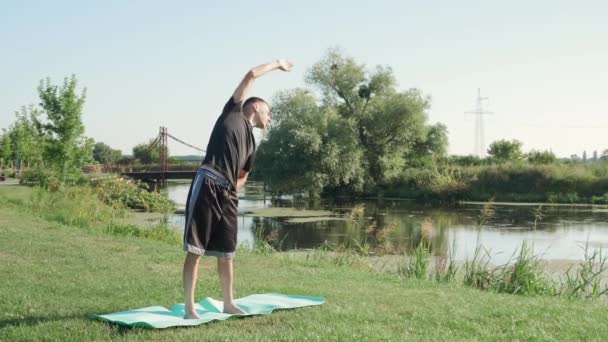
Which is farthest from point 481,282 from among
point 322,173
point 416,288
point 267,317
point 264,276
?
point 322,173

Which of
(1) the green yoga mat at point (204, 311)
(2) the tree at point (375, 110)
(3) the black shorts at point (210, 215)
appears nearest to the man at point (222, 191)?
(3) the black shorts at point (210, 215)

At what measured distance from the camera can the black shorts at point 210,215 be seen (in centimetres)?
456

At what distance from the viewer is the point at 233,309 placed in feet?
15.8

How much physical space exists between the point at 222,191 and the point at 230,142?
37 cm

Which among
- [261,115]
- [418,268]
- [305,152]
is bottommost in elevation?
[418,268]

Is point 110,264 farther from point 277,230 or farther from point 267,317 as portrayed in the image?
point 277,230

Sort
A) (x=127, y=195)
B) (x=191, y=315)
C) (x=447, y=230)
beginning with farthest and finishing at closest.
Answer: (x=127, y=195), (x=447, y=230), (x=191, y=315)

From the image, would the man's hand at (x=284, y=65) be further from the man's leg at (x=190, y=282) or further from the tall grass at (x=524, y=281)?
the tall grass at (x=524, y=281)

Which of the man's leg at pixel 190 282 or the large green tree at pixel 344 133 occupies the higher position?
the large green tree at pixel 344 133

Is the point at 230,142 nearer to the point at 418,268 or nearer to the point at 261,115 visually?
the point at 261,115

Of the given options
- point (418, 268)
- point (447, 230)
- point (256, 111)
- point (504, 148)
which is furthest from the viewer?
point (504, 148)

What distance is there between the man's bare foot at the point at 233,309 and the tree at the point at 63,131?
1933 cm

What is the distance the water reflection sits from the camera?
13984 millimetres

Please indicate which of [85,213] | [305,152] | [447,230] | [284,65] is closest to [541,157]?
[305,152]
